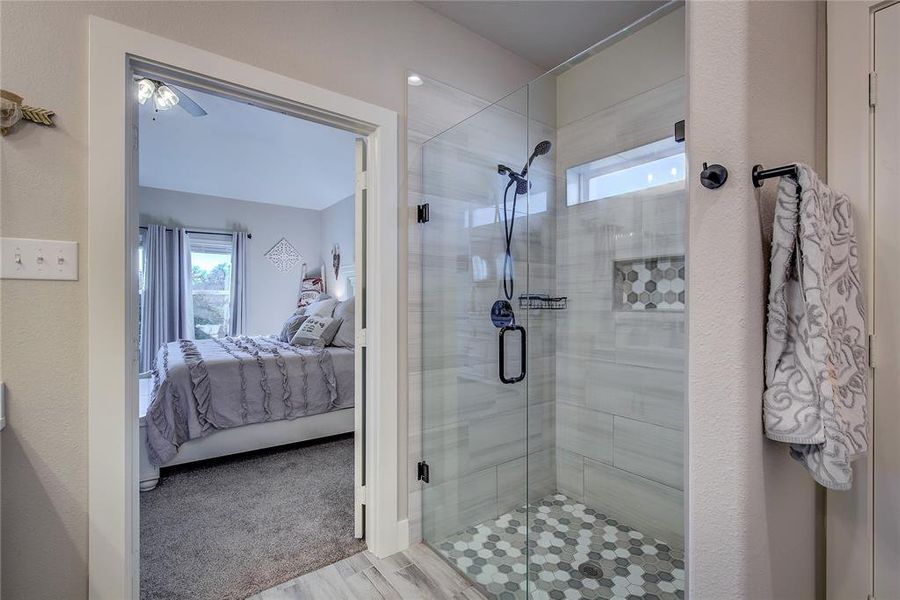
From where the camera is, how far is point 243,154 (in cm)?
424

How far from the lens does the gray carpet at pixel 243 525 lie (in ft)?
5.91

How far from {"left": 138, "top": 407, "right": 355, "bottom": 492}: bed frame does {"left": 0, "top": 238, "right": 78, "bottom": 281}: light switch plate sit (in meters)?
1.75

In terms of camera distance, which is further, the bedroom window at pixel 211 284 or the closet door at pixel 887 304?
the bedroom window at pixel 211 284

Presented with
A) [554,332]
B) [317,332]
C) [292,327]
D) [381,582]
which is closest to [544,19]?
[554,332]

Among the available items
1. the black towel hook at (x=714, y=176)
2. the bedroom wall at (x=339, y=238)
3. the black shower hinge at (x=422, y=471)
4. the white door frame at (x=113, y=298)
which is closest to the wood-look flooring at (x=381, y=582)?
the black shower hinge at (x=422, y=471)

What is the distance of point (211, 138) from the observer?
12.6 ft

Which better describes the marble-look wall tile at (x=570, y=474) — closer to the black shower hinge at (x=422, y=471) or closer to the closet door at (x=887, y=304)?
the black shower hinge at (x=422, y=471)

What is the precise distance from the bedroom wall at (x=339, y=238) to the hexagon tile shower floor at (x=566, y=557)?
14.4ft

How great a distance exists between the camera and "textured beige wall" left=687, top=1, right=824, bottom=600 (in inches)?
34.8

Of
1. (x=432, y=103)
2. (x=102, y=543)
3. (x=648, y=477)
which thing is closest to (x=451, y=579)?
(x=648, y=477)

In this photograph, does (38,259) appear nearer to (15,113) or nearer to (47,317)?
(47,317)

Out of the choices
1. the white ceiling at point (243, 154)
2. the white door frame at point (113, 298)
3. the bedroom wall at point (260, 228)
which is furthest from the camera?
the bedroom wall at point (260, 228)

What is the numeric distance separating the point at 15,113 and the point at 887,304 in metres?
2.56

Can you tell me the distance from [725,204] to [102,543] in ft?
6.84
